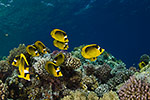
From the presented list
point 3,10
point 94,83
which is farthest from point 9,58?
point 3,10

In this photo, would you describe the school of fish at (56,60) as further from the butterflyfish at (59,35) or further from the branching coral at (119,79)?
the branching coral at (119,79)

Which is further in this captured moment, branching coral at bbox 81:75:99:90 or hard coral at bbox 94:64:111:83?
hard coral at bbox 94:64:111:83

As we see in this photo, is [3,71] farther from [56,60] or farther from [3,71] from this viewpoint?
[56,60]

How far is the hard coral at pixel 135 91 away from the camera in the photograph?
3398mm

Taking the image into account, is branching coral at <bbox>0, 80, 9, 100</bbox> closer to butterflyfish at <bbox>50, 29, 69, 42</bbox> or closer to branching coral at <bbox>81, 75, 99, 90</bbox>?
butterflyfish at <bbox>50, 29, 69, 42</bbox>

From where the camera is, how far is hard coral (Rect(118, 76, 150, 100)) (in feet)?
11.1

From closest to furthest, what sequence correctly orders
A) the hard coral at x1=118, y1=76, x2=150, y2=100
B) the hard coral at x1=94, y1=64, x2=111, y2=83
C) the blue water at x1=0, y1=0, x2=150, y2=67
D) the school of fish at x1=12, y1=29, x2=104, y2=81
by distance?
the school of fish at x1=12, y1=29, x2=104, y2=81
the hard coral at x1=118, y1=76, x2=150, y2=100
the hard coral at x1=94, y1=64, x2=111, y2=83
the blue water at x1=0, y1=0, x2=150, y2=67

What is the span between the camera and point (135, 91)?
11.7 ft

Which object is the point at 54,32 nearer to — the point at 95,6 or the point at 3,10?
the point at 3,10

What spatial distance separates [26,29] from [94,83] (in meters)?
43.0

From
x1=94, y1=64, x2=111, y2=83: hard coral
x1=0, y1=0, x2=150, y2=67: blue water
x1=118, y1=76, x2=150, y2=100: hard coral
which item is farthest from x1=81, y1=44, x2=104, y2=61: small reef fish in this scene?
x1=0, y1=0, x2=150, y2=67: blue water

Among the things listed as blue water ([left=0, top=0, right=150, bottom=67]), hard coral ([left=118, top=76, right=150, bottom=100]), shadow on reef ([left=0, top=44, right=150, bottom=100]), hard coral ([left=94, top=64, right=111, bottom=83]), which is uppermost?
blue water ([left=0, top=0, right=150, bottom=67])

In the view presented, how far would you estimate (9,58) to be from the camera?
22.9ft

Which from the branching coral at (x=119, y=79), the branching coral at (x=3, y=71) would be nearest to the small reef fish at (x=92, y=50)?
the branching coral at (x=119, y=79)
